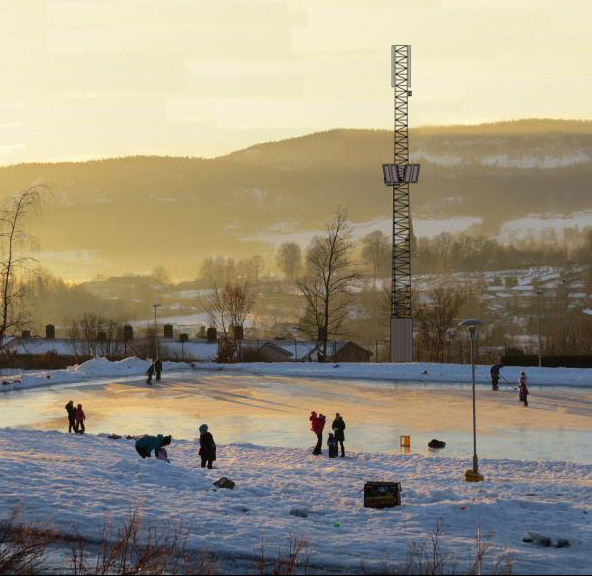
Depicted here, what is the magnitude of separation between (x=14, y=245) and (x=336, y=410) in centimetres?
2013

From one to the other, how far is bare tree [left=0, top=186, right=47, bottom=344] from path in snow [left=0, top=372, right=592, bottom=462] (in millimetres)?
4821

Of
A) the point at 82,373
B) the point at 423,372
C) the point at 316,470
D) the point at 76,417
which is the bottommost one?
the point at 316,470

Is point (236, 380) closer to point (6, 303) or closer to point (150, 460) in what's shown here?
point (6, 303)

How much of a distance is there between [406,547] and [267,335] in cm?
14237

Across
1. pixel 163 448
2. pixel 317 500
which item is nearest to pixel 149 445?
pixel 163 448

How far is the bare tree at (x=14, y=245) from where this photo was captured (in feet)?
143

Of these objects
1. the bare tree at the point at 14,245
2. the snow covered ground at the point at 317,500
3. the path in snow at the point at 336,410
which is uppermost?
the bare tree at the point at 14,245

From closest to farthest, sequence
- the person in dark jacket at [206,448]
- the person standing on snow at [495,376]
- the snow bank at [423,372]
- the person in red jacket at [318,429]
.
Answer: the person in dark jacket at [206,448] → the person in red jacket at [318,429] → the person standing on snow at [495,376] → the snow bank at [423,372]

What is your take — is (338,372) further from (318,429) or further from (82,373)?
(318,429)

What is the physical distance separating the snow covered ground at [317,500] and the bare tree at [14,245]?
19.7m

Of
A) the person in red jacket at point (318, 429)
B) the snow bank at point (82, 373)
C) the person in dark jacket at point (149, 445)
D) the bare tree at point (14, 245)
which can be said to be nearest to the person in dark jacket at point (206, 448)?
the person in dark jacket at point (149, 445)

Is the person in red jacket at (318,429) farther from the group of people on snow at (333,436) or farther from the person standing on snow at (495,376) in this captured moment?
the person standing on snow at (495,376)

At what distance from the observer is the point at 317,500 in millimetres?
18641

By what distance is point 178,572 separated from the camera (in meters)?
11.7
